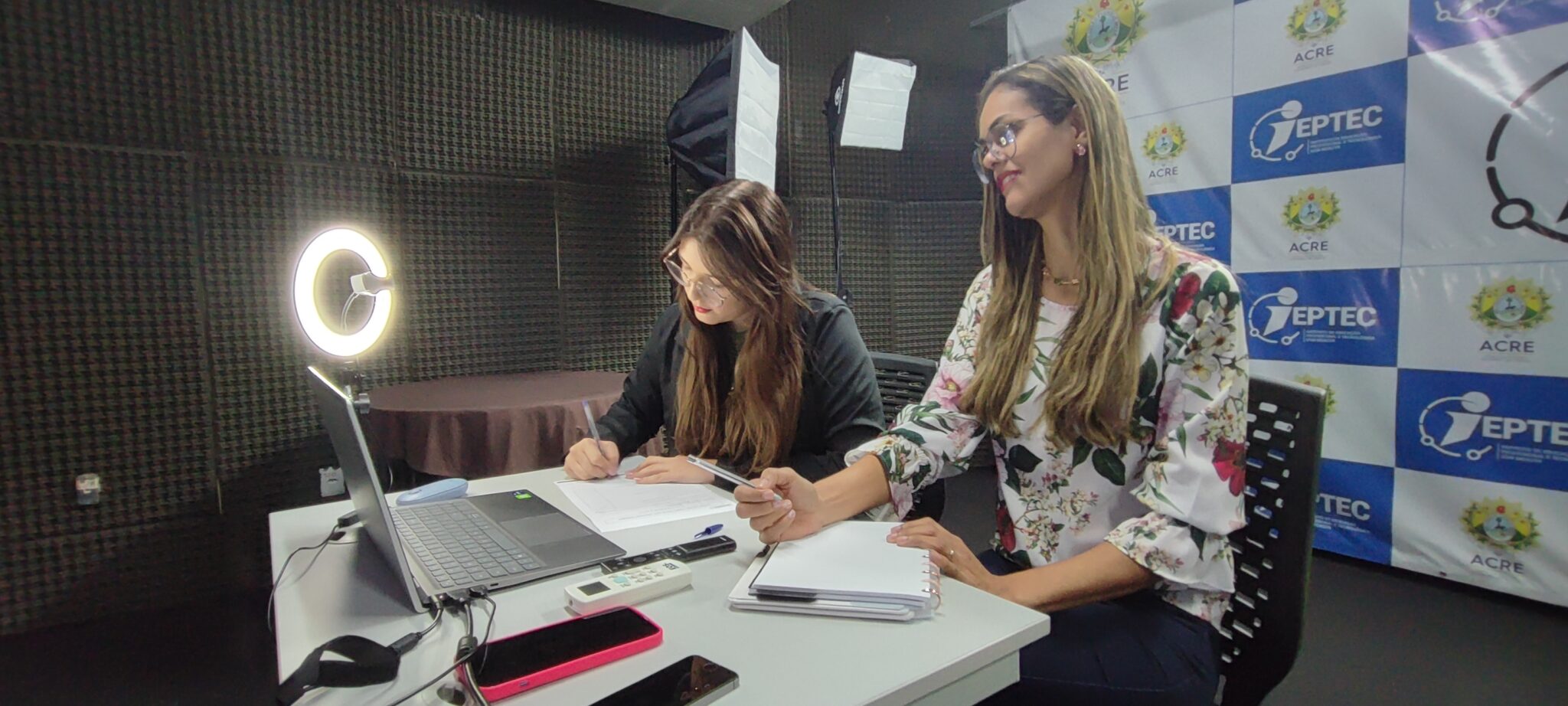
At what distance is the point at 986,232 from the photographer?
1.43 metres

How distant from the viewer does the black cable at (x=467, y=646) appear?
722 mm

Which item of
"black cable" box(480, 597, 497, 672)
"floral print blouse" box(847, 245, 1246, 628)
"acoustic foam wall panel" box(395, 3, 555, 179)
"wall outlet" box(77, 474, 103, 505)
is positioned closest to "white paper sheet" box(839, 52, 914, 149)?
"acoustic foam wall panel" box(395, 3, 555, 179)

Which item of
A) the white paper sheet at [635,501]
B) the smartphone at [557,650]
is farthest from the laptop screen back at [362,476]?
the white paper sheet at [635,501]

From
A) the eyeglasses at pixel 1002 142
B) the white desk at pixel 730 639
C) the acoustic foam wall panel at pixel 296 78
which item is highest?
the acoustic foam wall panel at pixel 296 78

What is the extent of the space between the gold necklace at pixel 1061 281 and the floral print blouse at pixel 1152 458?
35 millimetres

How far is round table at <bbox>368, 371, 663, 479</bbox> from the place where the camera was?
225 cm

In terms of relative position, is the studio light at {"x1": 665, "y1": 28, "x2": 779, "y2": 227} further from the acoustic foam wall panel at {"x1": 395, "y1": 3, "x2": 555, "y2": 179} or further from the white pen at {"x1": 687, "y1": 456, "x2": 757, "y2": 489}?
the white pen at {"x1": 687, "y1": 456, "x2": 757, "y2": 489}

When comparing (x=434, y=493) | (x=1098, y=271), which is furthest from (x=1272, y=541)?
(x=434, y=493)

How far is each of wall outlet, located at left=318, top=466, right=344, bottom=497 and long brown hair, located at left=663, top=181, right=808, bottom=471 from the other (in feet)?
6.16

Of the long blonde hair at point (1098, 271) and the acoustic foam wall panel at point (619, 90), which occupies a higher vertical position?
the acoustic foam wall panel at point (619, 90)

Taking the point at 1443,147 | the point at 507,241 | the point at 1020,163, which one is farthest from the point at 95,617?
the point at 1443,147

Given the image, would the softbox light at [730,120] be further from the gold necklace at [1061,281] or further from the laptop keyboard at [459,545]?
the laptop keyboard at [459,545]

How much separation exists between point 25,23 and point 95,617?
1.96m

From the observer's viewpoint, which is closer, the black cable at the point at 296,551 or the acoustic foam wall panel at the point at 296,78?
the black cable at the point at 296,551
